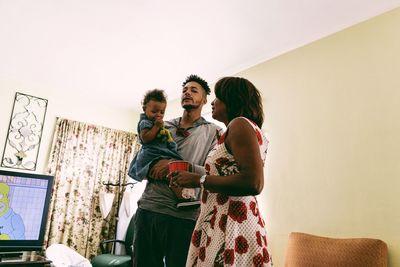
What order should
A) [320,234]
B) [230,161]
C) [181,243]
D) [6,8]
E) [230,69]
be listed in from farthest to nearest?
[230,69] < [6,8] < [320,234] < [181,243] < [230,161]

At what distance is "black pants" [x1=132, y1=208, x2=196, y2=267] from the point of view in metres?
1.25

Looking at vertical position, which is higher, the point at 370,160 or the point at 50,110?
the point at 50,110

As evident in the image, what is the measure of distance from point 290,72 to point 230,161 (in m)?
2.21

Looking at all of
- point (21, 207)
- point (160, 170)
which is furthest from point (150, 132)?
point (21, 207)

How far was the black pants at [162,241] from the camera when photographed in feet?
4.11

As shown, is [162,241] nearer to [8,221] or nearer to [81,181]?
[8,221]

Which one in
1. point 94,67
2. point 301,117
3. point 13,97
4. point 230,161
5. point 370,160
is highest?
point 94,67

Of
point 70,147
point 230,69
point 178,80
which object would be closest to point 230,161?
point 230,69

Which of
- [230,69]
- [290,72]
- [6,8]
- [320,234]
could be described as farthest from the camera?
[230,69]

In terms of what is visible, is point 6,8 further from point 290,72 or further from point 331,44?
point 331,44

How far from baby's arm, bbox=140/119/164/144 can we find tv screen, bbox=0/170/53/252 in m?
1.20

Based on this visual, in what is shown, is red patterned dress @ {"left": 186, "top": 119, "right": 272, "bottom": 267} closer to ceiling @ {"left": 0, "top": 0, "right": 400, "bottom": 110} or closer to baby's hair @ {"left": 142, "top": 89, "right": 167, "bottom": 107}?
baby's hair @ {"left": 142, "top": 89, "right": 167, "bottom": 107}

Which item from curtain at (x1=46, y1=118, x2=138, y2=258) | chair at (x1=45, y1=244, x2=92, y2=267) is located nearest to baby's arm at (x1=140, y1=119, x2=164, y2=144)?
chair at (x1=45, y1=244, x2=92, y2=267)

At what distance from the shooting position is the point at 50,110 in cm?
430
